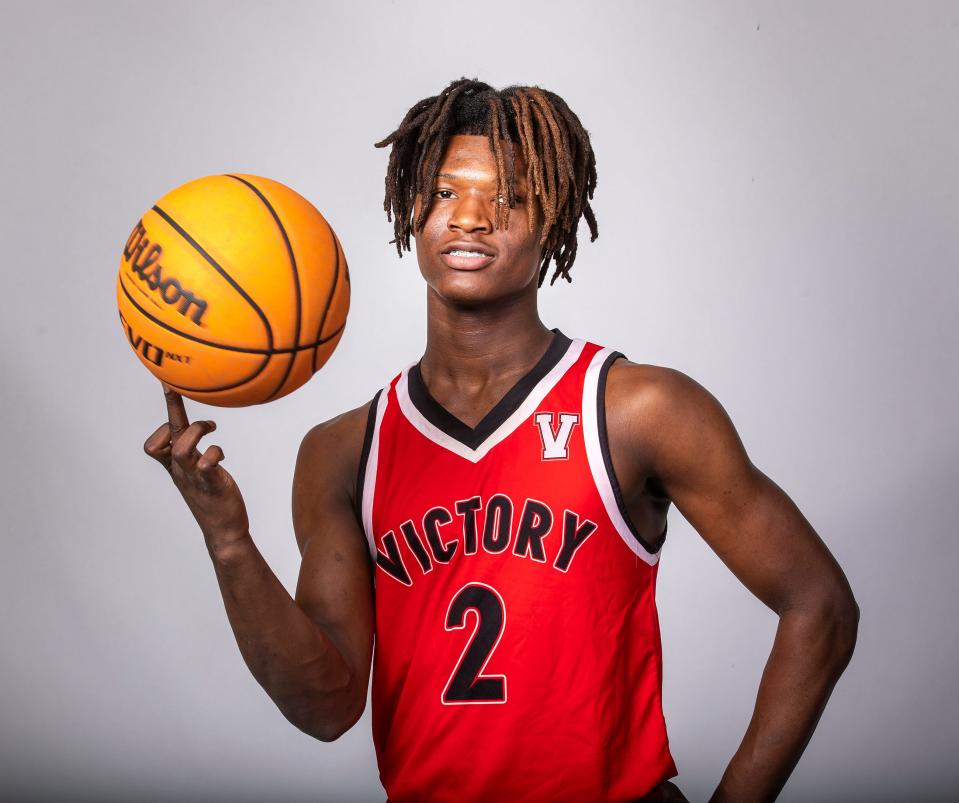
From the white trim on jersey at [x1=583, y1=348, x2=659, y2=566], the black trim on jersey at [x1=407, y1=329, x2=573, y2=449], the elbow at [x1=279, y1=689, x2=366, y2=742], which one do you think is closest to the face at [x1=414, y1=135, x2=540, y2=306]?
the black trim on jersey at [x1=407, y1=329, x2=573, y2=449]

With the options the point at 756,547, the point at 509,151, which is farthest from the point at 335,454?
the point at 756,547

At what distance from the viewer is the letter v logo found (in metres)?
2.60

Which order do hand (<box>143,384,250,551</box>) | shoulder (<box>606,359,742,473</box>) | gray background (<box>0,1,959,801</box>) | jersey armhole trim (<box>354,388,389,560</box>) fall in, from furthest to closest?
gray background (<box>0,1,959,801</box>) → jersey armhole trim (<box>354,388,389,560</box>) → shoulder (<box>606,359,742,473</box>) → hand (<box>143,384,250,551</box>)

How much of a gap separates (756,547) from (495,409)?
1.95 ft

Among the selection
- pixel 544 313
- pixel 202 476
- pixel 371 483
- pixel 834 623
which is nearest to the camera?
pixel 202 476

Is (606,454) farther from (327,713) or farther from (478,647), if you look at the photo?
(327,713)

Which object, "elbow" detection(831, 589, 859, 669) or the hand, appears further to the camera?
"elbow" detection(831, 589, 859, 669)

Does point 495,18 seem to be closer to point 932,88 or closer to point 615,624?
point 932,88

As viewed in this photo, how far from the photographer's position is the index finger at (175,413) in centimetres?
226

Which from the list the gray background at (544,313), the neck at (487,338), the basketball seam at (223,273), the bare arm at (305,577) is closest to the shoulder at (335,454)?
the bare arm at (305,577)

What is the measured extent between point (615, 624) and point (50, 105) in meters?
2.84

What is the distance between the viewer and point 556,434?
2.61m

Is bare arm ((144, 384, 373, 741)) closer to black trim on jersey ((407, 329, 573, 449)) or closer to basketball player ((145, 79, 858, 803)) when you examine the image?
basketball player ((145, 79, 858, 803))

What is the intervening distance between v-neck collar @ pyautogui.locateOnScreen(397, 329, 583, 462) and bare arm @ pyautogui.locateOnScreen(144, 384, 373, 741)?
0.18 m
